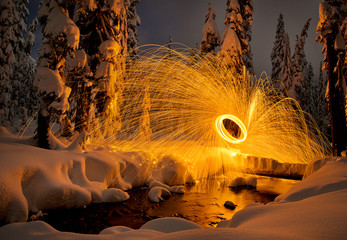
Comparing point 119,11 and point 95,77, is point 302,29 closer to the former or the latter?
point 119,11

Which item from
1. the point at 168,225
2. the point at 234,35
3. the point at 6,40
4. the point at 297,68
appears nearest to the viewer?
the point at 168,225

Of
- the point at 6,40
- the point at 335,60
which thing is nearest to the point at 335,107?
the point at 335,60

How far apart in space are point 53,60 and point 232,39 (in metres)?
13.4

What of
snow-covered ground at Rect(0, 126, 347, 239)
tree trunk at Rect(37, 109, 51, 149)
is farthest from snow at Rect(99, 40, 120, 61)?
snow-covered ground at Rect(0, 126, 347, 239)

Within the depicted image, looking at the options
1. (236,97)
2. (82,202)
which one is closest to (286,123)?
(236,97)

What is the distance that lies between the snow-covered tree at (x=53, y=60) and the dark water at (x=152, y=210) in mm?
3549

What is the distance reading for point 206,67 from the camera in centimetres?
1370

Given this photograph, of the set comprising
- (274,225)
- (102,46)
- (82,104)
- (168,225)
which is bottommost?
(168,225)

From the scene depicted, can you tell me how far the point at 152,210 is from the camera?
751 centimetres

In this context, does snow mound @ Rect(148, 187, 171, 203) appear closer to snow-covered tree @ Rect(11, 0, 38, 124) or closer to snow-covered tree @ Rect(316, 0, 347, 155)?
snow-covered tree @ Rect(316, 0, 347, 155)

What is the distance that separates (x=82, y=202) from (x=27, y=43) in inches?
1468

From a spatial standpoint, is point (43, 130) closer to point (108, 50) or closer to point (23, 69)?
point (108, 50)

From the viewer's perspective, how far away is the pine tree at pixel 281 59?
31.2 meters

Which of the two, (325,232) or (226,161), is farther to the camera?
(226,161)
